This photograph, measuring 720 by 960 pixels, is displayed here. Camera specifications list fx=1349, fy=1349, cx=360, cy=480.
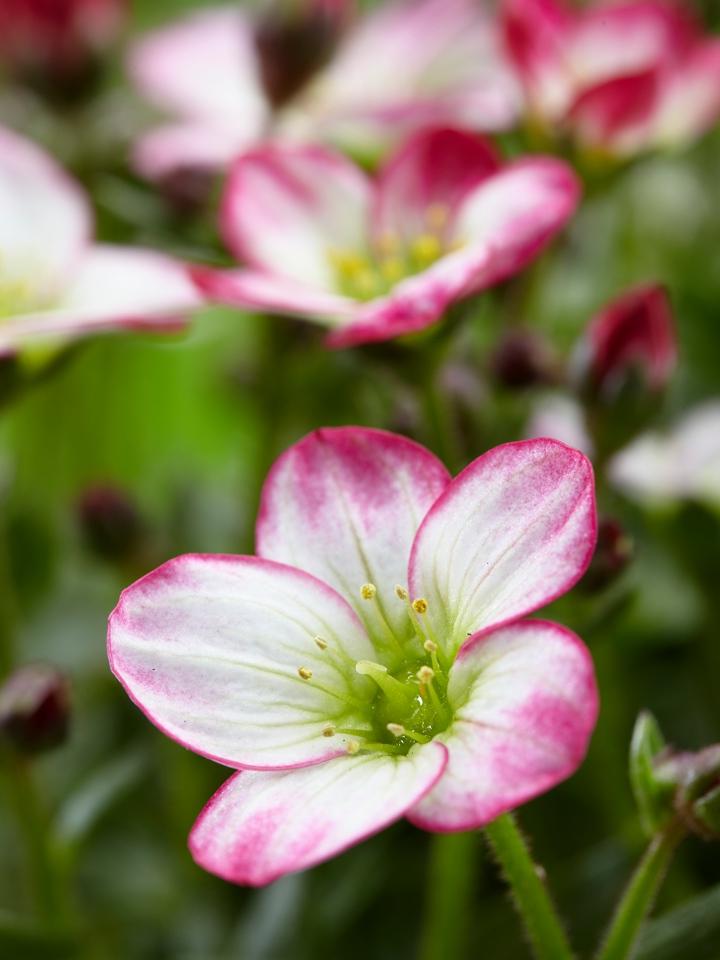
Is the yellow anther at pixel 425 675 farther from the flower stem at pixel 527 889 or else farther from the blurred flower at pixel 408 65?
the blurred flower at pixel 408 65

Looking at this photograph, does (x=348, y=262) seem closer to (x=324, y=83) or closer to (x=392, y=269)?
(x=392, y=269)

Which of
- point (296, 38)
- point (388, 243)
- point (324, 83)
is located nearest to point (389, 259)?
point (388, 243)

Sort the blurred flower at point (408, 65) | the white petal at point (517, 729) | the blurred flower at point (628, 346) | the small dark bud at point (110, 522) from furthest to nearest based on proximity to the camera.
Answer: the blurred flower at point (408, 65) < the small dark bud at point (110, 522) < the blurred flower at point (628, 346) < the white petal at point (517, 729)

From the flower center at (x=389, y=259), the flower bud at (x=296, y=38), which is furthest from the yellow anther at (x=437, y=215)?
the flower bud at (x=296, y=38)

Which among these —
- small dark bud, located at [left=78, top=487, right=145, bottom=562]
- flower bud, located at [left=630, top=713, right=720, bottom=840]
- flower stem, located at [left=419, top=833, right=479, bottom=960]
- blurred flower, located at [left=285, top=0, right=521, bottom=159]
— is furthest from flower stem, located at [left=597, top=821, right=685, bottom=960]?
blurred flower, located at [left=285, top=0, right=521, bottom=159]

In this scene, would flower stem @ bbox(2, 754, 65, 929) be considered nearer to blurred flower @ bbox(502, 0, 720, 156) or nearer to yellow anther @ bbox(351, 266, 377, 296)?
yellow anther @ bbox(351, 266, 377, 296)

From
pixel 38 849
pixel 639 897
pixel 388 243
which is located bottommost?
pixel 38 849

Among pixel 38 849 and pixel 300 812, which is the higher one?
pixel 300 812

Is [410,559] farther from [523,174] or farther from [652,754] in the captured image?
[523,174]
